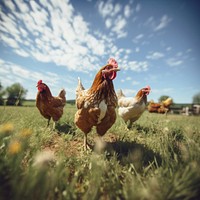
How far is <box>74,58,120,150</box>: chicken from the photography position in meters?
2.78

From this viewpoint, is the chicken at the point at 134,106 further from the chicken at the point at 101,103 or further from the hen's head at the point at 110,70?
the hen's head at the point at 110,70

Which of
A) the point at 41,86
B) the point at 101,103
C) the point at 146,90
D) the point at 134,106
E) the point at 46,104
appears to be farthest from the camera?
the point at 146,90

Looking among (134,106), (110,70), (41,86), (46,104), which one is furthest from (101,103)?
(41,86)

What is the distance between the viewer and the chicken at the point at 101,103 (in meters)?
2.78

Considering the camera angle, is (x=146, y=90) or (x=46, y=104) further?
(x=146, y=90)

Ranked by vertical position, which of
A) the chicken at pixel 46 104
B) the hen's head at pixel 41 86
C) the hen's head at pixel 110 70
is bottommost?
the chicken at pixel 46 104

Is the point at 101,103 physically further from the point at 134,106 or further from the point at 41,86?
the point at 41,86

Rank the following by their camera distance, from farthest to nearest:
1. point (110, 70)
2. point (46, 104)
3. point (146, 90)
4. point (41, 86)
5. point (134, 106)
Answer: point (146, 90) → point (134, 106) → point (41, 86) → point (46, 104) → point (110, 70)

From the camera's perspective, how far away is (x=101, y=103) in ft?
9.14

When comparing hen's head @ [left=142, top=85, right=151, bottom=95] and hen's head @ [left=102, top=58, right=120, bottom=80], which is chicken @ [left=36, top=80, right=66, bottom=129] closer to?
hen's head @ [left=102, top=58, right=120, bottom=80]

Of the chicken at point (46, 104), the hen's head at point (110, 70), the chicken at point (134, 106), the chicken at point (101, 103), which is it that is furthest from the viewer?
the chicken at point (134, 106)

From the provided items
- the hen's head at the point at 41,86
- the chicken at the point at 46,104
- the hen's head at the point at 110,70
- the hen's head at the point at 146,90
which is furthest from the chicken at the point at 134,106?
the hen's head at the point at 41,86

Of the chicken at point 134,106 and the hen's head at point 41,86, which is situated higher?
the hen's head at point 41,86

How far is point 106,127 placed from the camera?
2.95 metres
